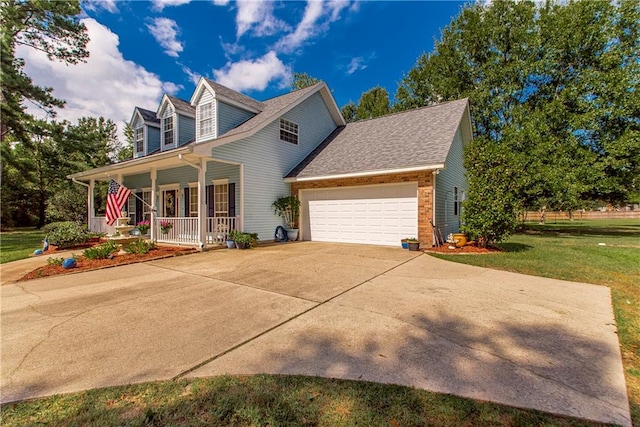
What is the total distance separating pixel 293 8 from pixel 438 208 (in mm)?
9593

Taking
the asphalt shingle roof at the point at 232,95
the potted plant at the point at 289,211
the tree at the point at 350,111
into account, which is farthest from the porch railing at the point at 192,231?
the tree at the point at 350,111

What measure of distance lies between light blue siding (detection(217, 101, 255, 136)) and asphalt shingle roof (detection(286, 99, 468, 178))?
3.47m

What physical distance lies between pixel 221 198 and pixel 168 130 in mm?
5366

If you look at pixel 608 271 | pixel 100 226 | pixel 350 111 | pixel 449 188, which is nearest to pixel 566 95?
pixel 449 188

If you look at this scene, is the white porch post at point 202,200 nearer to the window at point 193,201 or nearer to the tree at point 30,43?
the window at point 193,201

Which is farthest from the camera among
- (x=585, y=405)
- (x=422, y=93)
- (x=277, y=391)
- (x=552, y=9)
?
(x=422, y=93)

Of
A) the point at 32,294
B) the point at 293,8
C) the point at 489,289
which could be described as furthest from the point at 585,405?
the point at 293,8

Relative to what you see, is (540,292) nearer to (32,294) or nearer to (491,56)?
(32,294)

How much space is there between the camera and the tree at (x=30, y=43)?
43.2 feet

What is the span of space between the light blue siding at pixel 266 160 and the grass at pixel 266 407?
8.34m

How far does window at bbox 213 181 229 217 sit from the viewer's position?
11.8 meters

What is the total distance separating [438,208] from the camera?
10.5 metres

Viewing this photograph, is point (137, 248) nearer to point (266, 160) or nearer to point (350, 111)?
point (266, 160)

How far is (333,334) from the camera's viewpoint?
3139 mm
